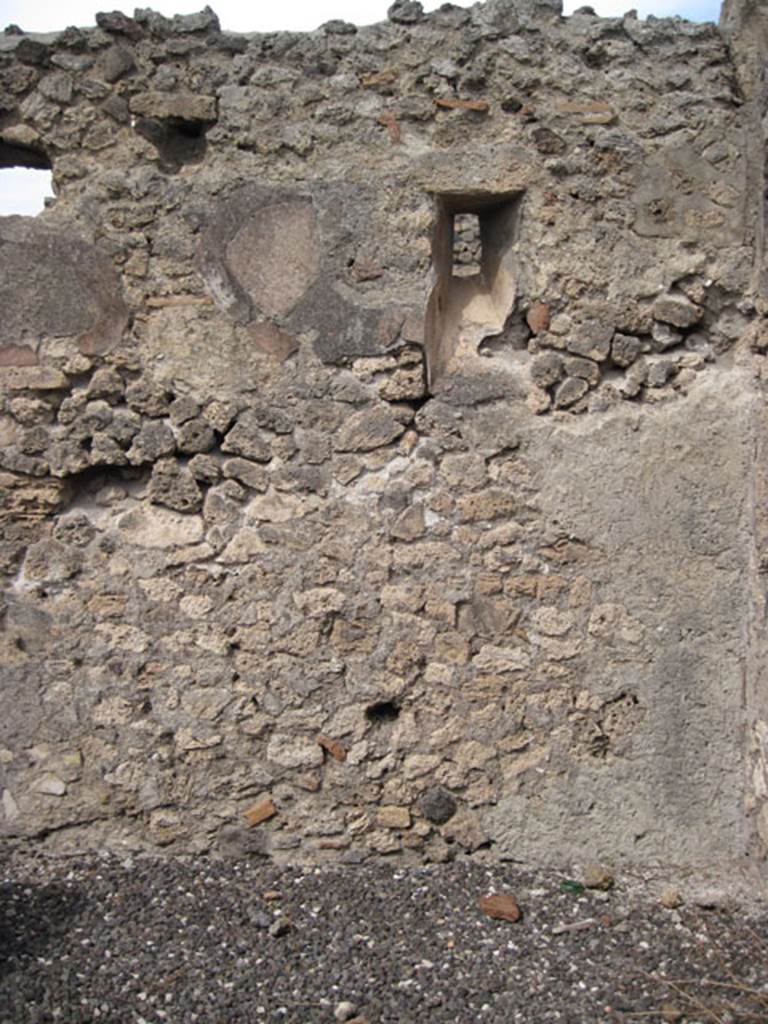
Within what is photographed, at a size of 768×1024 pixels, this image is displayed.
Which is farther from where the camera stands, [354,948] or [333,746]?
[333,746]

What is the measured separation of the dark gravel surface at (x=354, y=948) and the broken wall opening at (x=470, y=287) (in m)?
1.71

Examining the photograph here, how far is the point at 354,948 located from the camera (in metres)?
2.98

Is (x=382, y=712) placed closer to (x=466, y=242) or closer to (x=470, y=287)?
(x=470, y=287)

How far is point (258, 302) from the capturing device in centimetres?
338

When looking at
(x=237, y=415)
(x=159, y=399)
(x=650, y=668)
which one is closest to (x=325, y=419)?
(x=237, y=415)

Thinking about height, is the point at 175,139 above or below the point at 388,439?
above

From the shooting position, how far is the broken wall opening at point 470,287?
11.1 ft

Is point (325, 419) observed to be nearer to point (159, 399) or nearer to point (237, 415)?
point (237, 415)

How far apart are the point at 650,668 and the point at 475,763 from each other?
67 cm

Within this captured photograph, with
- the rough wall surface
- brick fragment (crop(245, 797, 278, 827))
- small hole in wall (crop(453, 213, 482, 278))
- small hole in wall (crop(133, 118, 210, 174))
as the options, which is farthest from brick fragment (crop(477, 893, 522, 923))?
small hole in wall (crop(453, 213, 482, 278))

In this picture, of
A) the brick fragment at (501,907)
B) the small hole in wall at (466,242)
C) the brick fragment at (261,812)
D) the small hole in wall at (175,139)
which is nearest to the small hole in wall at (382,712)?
the brick fragment at (261,812)

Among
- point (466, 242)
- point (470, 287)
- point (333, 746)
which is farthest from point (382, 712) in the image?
point (466, 242)

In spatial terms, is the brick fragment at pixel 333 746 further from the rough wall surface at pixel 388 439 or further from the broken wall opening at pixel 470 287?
the broken wall opening at pixel 470 287

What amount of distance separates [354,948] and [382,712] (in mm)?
776
